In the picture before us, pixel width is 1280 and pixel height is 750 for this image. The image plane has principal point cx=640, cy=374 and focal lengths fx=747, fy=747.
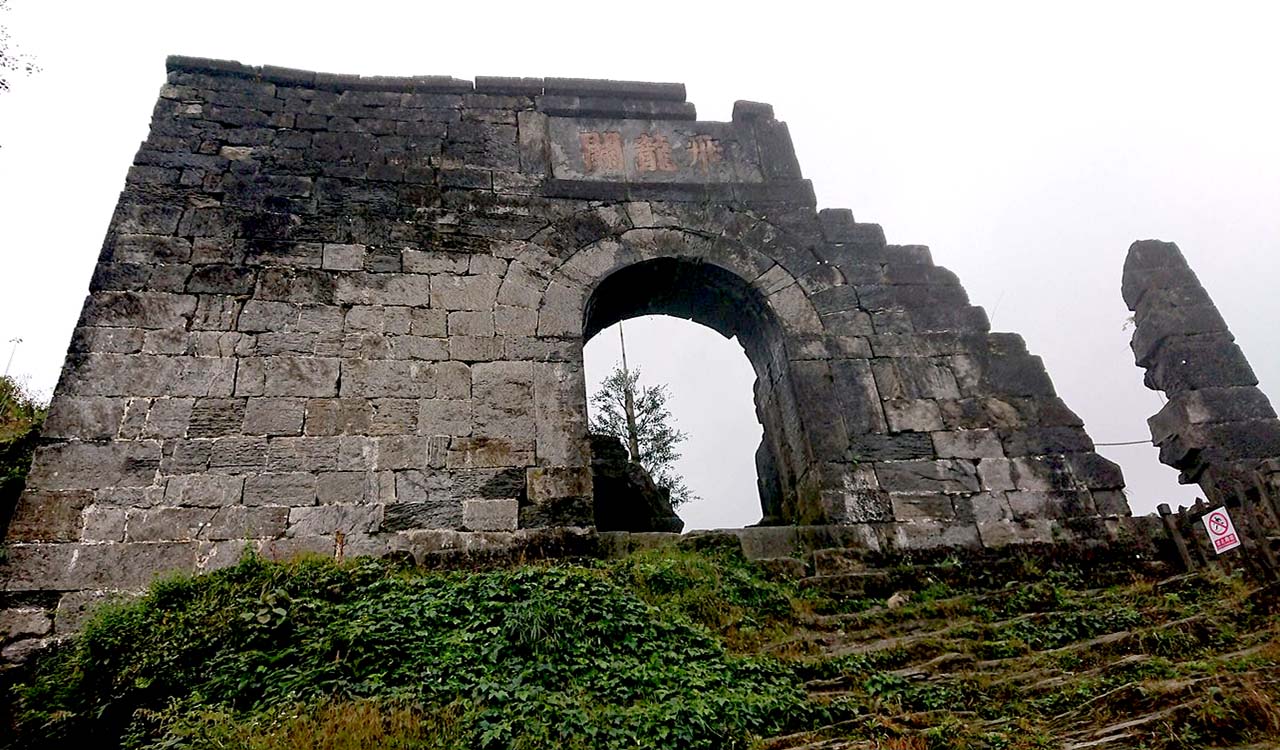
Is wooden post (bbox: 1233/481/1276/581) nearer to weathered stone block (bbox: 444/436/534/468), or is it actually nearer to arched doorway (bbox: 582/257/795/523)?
arched doorway (bbox: 582/257/795/523)

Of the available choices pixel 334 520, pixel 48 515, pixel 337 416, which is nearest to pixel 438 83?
pixel 337 416

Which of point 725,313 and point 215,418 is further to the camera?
point 725,313

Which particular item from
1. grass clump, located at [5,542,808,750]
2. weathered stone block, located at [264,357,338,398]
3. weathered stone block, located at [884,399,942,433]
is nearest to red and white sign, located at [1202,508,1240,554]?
weathered stone block, located at [884,399,942,433]

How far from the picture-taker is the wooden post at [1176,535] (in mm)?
5931

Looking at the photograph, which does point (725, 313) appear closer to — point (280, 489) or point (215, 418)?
point (280, 489)

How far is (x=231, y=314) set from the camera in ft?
Answer: 21.2

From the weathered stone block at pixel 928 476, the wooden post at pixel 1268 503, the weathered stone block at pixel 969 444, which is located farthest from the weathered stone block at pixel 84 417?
the wooden post at pixel 1268 503

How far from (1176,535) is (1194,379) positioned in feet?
6.22

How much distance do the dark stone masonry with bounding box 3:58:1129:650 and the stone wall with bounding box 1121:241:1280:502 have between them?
1027 millimetres

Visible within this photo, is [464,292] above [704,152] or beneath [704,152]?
beneath

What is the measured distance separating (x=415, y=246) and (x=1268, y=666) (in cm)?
697

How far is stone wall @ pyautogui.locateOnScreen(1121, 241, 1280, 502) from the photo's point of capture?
677 cm

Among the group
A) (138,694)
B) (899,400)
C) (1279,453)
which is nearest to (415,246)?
(138,694)

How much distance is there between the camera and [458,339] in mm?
6695
